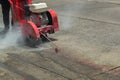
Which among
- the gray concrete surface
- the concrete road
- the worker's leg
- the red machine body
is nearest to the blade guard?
the red machine body

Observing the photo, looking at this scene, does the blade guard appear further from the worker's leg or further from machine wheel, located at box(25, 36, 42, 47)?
the worker's leg

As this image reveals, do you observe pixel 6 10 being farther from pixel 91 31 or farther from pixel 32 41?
pixel 91 31

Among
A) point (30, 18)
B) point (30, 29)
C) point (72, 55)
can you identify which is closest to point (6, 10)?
point (30, 18)

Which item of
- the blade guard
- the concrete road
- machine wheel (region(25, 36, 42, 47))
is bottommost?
the concrete road

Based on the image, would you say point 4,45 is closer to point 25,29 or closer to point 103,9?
point 25,29

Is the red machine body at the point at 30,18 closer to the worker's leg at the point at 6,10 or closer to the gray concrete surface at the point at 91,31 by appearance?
the worker's leg at the point at 6,10

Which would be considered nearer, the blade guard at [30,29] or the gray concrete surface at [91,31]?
the gray concrete surface at [91,31]

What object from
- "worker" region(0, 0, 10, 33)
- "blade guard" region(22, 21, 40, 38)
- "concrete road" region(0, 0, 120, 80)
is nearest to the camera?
"concrete road" region(0, 0, 120, 80)

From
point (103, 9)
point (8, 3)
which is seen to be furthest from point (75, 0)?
point (8, 3)

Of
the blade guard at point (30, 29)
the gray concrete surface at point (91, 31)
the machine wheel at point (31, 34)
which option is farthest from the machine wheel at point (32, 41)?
the gray concrete surface at point (91, 31)

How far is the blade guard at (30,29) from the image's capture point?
7660 mm

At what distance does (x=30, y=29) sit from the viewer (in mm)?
7785

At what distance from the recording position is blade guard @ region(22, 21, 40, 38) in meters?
7.66

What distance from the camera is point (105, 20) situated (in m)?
11.1
